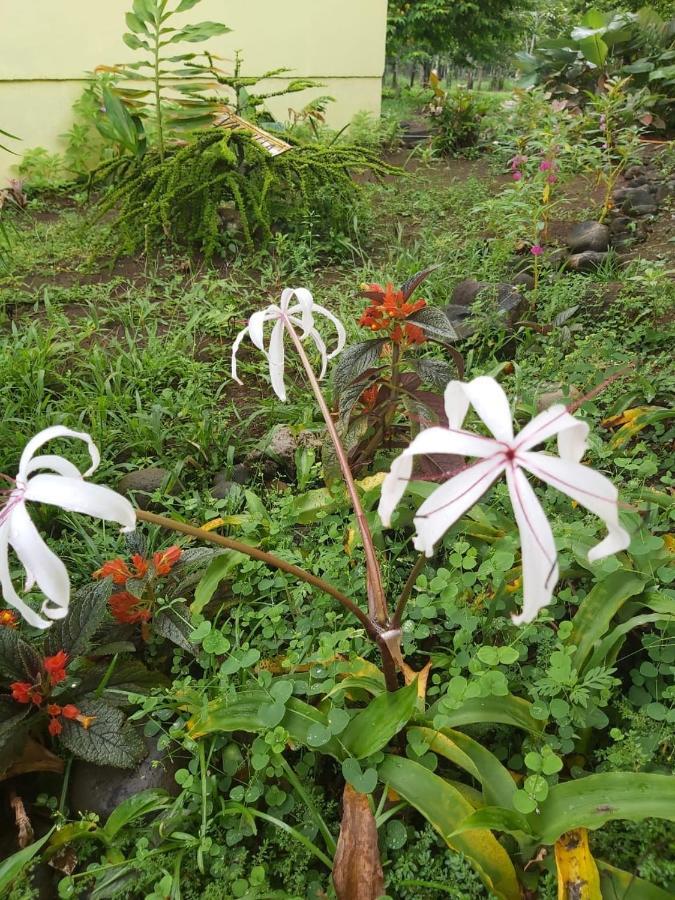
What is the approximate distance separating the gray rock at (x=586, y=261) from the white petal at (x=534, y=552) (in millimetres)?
2742

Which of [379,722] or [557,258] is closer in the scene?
[379,722]

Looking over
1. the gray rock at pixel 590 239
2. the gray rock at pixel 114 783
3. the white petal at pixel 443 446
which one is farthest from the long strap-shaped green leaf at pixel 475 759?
the gray rock at pixel 590 239

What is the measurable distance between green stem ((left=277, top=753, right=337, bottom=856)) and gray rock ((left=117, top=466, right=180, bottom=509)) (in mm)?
977

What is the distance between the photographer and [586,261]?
3068 mm

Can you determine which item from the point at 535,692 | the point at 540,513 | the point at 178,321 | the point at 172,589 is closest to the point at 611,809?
the point at 535,692

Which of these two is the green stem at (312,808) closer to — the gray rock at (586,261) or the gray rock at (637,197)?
the gray rock at (586,261)

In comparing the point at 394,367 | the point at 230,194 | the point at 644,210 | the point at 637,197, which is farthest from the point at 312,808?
the point at 637,197

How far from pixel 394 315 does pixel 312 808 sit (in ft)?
3.55

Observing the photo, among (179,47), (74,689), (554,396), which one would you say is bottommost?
(74,689)

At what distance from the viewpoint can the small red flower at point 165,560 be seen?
1411 mm

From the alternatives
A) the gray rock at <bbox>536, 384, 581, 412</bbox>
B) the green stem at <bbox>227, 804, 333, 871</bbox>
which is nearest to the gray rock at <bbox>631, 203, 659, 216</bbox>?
the gray rock at <bbox>536, 384, 581, 412</bbox>

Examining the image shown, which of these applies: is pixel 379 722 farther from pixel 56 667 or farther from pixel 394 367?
pixel 394 367

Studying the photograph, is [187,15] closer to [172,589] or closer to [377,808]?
[172,589]

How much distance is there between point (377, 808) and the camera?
1.08 meters
